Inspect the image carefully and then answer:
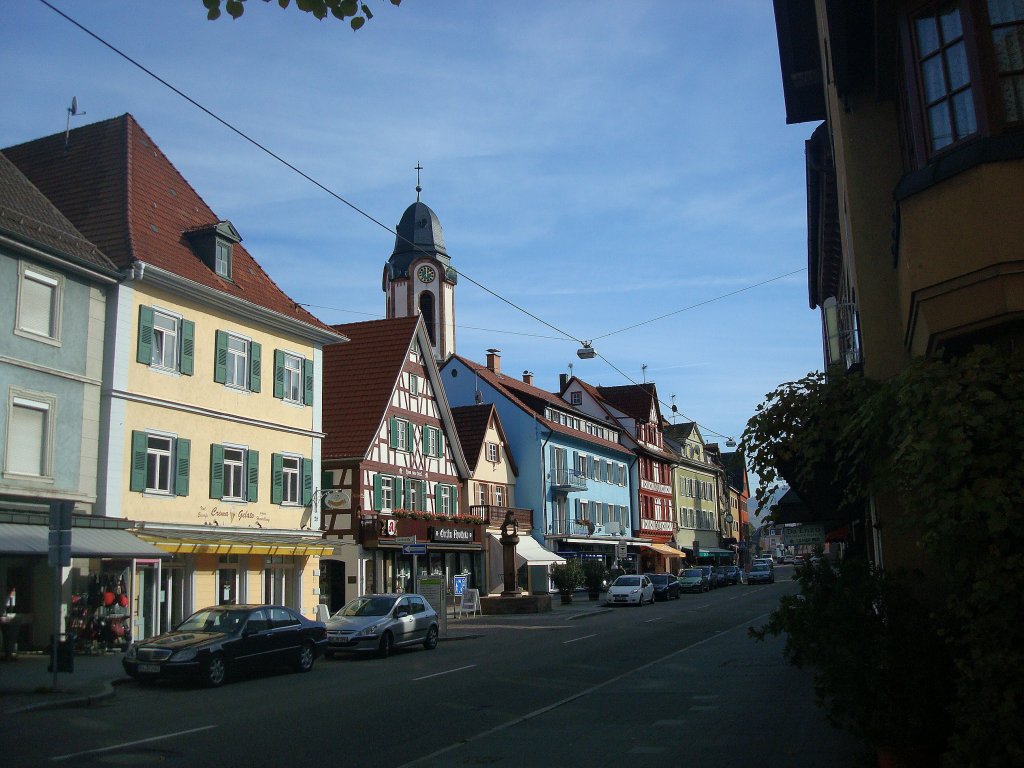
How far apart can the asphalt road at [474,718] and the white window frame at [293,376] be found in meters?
11.7

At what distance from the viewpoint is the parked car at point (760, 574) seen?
236ft

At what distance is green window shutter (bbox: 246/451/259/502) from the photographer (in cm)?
2884

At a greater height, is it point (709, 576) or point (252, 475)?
point (252, 475)

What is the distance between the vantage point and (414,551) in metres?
36.4

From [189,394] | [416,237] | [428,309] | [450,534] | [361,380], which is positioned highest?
[416,237]

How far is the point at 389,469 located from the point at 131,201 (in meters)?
15.5

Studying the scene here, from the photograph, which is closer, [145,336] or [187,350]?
[145,336]

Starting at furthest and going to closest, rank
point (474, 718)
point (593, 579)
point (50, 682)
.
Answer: point (593, 579) → point (50, 682) → point (474, 718)

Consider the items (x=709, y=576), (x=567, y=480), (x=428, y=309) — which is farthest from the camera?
(x=428, y=309)

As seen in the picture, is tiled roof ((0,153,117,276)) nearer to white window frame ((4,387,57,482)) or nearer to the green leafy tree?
white window frame ((4,387,57,482))

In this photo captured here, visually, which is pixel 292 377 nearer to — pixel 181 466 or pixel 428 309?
pixel 181 466

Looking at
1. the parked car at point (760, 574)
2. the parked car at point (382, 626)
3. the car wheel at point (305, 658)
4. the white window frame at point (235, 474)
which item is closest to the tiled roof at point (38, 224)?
the white window frame at point (235, 474)

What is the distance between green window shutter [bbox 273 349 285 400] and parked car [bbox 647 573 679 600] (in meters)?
26.8

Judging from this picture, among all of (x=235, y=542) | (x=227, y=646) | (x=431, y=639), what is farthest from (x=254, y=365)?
(x=227, y=646)
